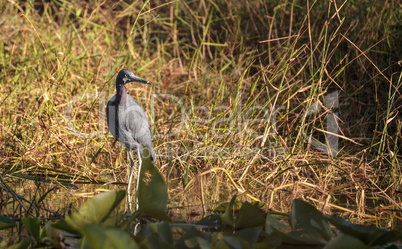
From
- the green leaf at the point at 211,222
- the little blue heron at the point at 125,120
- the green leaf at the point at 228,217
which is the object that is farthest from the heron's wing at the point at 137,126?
the green leaf at the point at 228,217

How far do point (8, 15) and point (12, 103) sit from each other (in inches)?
58.1

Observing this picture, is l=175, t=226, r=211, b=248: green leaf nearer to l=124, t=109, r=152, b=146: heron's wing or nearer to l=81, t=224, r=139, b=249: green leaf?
l=81, t=224, r=139, b=249: green leaf

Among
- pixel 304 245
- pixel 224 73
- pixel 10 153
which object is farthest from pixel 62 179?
pixel 224 73

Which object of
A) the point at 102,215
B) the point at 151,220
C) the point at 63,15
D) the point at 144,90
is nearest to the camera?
the point at 102,215

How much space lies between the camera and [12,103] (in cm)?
412

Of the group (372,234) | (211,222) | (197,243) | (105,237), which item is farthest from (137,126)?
(105,237)

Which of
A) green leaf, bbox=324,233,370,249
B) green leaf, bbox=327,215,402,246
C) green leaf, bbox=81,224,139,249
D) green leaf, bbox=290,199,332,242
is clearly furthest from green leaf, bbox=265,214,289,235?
green leaf, bbox=81,224,139,249

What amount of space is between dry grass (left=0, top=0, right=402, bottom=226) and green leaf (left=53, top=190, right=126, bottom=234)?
0.83m

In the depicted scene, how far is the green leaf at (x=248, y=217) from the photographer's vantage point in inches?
91.4

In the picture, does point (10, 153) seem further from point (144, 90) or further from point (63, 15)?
point (63, 15)

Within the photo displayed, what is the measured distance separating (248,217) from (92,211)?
26.9 inches

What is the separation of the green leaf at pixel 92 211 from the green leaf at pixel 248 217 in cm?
55

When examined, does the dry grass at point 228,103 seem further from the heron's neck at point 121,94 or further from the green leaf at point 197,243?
the green leaf at point 197,243

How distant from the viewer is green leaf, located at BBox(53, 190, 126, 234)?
6.73ft
